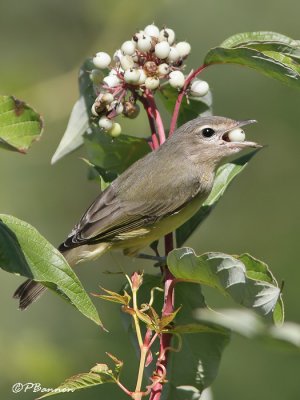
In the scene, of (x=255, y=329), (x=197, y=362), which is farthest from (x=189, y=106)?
(x=255, y=329)

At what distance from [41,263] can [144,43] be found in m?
0.93

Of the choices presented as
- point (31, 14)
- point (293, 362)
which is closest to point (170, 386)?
point (293, 362)

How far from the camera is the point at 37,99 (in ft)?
17.0

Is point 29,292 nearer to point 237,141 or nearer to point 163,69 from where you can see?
point 237,141

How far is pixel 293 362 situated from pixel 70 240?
2.01 meters

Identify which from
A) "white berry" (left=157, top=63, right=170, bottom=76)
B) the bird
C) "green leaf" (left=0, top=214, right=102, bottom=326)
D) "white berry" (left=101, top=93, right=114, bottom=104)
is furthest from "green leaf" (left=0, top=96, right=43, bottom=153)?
the bird

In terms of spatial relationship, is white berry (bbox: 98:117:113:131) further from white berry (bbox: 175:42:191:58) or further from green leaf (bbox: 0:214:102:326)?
green leaf (bbox: 0:214:102:326)

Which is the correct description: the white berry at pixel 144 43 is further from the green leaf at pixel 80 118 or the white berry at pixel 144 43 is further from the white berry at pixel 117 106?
Result: the green leaf at pixel 80 118

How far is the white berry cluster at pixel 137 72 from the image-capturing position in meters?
2.78

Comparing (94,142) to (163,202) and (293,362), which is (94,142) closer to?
(163,202)

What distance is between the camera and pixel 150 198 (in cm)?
394

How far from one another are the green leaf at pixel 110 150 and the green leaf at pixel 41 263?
922 millimetres

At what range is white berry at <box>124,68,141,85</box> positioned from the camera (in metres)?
2.72

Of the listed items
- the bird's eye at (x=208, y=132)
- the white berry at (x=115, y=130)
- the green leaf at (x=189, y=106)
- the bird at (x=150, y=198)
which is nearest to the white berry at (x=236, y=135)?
the bird at (x=150, y=198)
